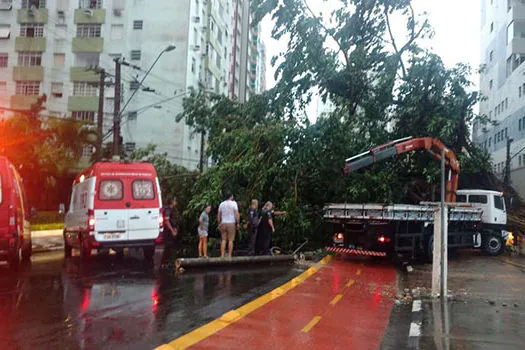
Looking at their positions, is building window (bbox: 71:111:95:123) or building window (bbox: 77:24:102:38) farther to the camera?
building window (bbox: 77:24:102:38)

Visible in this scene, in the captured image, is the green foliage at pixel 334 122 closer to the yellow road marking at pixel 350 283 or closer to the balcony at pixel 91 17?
the yellow road marking at pixel 350 283

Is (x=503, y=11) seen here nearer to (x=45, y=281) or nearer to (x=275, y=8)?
(x=275, y=8)

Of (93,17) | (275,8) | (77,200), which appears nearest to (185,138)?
(93,17)

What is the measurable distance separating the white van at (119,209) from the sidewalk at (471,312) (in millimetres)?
6374

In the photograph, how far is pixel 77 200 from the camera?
1403cm

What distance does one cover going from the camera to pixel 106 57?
133ft

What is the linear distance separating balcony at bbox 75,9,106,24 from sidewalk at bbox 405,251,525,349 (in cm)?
3599

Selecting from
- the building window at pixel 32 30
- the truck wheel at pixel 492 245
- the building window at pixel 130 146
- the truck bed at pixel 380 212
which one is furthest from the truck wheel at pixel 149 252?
the building window at pixel 32 30

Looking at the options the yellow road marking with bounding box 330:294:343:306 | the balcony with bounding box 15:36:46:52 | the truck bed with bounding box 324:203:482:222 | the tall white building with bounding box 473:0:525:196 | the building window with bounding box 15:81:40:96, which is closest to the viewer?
the yellow road marking with bounding box 330:294:343:306

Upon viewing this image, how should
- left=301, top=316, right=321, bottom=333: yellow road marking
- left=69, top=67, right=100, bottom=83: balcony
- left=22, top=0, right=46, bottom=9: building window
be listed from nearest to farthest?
left=301, top=316, right=321, bottom=333: yellow road marking < left=69, top=67, right=100, bottom=83: balcony < left=22, top=0, right=46, bottom=9: building window

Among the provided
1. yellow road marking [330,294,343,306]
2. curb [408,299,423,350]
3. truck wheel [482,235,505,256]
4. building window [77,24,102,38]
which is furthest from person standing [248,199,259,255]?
building window [77,24,102,38]

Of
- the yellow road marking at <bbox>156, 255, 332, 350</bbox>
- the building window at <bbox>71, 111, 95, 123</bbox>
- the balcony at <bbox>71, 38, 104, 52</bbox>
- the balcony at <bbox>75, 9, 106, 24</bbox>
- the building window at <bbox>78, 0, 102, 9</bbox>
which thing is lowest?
the yellow road marking at <bbox>156, 255, 332, 350</bbox>

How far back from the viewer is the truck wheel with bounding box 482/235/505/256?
59.8 ft

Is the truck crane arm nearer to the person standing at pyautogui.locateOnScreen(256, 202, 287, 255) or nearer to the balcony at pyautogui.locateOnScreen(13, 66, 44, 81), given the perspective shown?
the person standing at pyautogui.locateOnScreen(256, 202, 287, 255)
